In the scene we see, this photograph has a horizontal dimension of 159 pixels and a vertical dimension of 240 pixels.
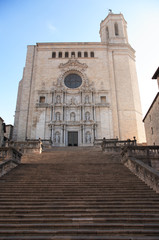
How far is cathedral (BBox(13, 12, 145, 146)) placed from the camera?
27094 millimetres

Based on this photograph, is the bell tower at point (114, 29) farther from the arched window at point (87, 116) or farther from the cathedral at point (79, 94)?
the arched window at point (87, 116)

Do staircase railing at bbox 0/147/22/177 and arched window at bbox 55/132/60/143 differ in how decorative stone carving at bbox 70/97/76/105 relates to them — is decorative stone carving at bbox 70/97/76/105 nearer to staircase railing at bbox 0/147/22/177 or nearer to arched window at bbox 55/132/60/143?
arched window at bbox 55/132/60/143

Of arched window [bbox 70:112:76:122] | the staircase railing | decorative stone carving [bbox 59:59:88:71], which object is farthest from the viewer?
decorative stone carving [bbox 59:59:88:71]

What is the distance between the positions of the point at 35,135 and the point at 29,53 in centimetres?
1542

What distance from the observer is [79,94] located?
29375 millimetres

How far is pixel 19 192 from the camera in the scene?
7555mm

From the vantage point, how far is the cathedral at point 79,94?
27.1 m

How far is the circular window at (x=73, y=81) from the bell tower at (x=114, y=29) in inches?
395

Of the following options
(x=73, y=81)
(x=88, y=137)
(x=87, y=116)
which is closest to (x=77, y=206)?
(x=88, y=137)

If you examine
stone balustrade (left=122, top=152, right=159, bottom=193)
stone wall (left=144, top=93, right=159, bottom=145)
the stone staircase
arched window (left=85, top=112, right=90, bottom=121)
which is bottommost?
the stone staircase

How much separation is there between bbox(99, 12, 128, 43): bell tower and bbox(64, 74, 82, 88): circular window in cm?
1004

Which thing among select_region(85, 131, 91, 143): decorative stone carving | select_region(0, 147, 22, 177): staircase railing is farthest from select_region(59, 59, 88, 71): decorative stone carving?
select_region(0, 147, 22, 177): staircase railing

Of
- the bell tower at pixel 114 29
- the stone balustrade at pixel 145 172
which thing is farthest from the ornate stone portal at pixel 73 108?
the stone balustrade at pixel 145 172

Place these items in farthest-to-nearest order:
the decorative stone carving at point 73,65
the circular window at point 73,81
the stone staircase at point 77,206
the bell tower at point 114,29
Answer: the bell tower at point 114,29 → the decorative stone carving at point 73,65 → the circular window at point 73,81 → the stone staircase at point 77,206
